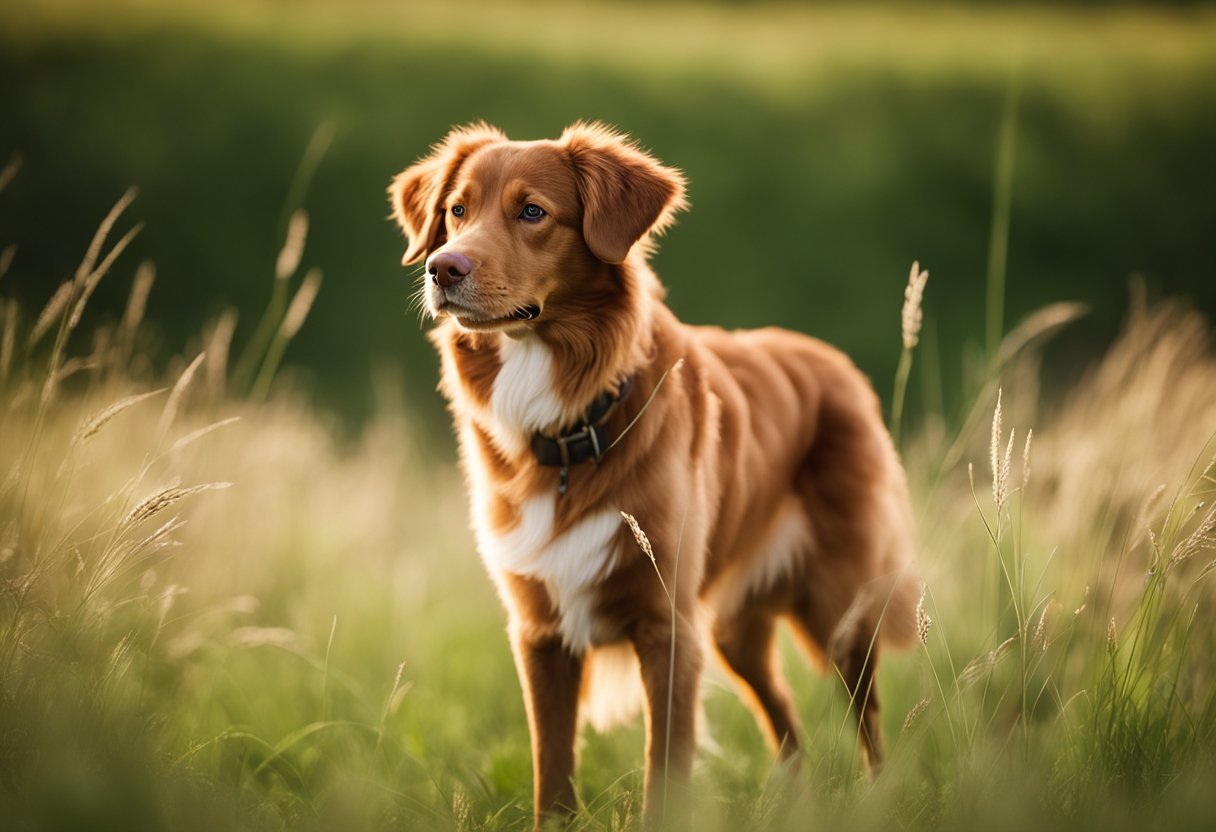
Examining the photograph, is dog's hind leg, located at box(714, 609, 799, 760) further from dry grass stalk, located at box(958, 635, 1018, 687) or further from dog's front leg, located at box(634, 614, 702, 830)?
dry grass stalk, located at box(958, 635, 1018, 687)

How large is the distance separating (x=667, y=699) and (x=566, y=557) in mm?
449

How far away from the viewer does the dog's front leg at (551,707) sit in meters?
2.65

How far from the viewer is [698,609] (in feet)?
9.03

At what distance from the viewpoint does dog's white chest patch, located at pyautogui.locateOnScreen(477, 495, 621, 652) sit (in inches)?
101

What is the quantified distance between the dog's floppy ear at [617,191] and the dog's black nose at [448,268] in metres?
0.38

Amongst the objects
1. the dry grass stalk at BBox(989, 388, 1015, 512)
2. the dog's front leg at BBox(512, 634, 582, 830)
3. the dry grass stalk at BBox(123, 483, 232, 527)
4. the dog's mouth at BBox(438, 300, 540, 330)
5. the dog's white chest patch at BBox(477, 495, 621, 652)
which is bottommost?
the dog's front leg at BBox(512, 634, 582, 830)

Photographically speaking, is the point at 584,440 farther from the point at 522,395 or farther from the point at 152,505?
the point at 152,505

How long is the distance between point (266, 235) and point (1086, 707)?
9.13 meters

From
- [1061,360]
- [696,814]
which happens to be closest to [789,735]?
[696,814]

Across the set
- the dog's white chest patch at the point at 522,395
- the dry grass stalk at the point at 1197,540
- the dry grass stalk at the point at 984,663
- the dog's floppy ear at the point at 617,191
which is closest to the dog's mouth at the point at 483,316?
the dog's white chest patch at the point at 522,395

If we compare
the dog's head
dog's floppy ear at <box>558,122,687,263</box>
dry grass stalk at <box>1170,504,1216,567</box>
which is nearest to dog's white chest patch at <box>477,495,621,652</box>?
the dog's head

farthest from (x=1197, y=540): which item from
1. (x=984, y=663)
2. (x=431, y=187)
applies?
(x=431, y=187)

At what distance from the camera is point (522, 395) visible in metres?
2.72

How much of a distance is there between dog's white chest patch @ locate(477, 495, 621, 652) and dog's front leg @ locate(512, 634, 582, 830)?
8cm
